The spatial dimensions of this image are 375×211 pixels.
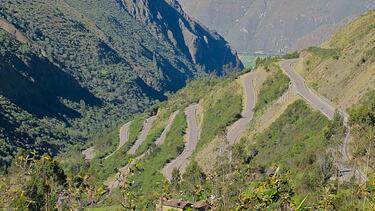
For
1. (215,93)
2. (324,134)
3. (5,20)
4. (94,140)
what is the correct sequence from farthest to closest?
1. (5,20)
2. (94,140)
3. (215,93)
4. (324,134)

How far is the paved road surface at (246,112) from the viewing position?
9356 centimetres

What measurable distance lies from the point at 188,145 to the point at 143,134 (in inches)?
1146

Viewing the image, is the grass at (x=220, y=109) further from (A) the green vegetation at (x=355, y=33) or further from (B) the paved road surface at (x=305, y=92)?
(A) the green vegetation at (x=355, y=33)

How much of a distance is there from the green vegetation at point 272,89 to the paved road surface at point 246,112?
199 cm

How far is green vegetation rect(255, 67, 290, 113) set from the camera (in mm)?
96938

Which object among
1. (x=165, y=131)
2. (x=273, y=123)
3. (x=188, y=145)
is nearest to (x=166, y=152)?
(x=188, y=145)

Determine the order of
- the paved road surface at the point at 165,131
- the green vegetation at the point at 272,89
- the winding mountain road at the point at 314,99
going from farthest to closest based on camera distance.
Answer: the paved road surface at the point at 165,131 < the green vegetation at the point at 272,89 < the winding mountain road at the point at 314,99

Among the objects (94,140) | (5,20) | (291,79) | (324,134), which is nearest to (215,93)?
(291,79)

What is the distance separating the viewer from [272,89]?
101562 mm

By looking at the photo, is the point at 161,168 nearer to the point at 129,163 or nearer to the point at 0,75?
the point at 0,75

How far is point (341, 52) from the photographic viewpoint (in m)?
96.5

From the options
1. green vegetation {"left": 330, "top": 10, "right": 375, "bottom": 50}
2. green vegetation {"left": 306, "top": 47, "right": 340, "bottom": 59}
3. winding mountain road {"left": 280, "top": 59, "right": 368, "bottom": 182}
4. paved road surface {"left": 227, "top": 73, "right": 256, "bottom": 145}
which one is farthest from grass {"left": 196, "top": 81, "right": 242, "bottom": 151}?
green vegetation {"left": 330, "top": 10, "right": 375, "bottom": 50}

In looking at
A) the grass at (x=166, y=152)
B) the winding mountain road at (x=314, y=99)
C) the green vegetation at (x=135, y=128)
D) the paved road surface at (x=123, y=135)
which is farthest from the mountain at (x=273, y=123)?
the paved road surface at (x=123, y=135)

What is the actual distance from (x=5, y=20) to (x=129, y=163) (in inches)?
7717
